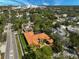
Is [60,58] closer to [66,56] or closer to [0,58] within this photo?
[66,56]

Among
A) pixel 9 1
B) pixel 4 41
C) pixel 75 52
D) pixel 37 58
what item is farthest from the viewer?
pixel 4 41

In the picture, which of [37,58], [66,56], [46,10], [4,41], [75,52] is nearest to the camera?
[37,58]

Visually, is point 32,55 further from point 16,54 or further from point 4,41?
point 4,41

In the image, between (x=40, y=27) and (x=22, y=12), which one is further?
(x=22, y=12)

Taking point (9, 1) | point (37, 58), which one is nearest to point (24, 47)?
point (37, 58)

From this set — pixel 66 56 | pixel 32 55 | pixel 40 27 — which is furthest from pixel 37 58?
pixel 40 27

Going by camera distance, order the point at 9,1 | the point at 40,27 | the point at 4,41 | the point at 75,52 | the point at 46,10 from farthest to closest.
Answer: the point at 46,10 → the point at 40,27 → the point at 4,41 → the point at 75,52 → the point at 9,1

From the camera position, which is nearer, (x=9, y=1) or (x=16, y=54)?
(x=9, y=1)

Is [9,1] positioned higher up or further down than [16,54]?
higher up

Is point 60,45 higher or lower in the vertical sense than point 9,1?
lower
